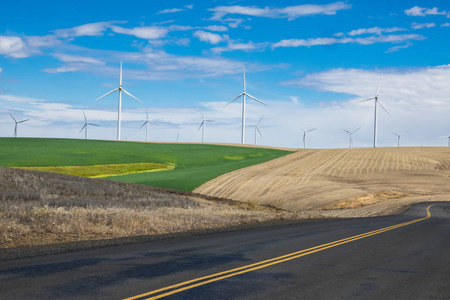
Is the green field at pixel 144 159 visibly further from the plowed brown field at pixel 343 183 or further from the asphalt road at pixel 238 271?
the asphalt road at pixel 238 271

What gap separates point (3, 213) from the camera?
1514cm

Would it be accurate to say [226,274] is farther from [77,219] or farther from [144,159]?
[144,159]

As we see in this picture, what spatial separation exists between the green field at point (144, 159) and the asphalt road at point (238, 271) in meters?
36.4

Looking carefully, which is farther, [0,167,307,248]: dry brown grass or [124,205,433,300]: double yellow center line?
[0,167,307,248]: dry brown grass

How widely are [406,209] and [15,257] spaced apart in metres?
30.9

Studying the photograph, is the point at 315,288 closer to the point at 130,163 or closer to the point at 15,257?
the point at 15,257

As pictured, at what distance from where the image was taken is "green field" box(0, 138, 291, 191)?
55.7m

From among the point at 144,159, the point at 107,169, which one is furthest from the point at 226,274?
the point at 144,159

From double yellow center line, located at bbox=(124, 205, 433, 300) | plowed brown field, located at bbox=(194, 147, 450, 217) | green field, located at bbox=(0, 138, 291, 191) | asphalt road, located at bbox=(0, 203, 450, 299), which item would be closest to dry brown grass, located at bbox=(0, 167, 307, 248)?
asphalt road, located at bbox=(0, 203, 450, 299)

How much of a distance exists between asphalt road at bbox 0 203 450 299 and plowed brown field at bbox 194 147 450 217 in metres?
19.7

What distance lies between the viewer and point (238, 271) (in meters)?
9.62

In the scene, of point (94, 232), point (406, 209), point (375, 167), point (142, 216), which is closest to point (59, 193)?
point (142, 216)

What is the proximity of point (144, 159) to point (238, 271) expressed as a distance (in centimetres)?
6830

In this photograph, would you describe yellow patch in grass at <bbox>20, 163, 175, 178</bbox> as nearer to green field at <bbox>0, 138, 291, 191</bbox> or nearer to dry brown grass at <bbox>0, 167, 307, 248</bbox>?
green field at <bbox>0, 138, 291, 191</bbox>
